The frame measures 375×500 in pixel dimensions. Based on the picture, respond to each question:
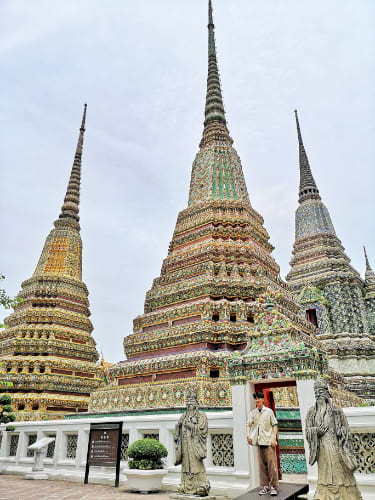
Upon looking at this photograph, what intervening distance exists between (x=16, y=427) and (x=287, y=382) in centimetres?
816

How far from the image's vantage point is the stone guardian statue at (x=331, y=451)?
500cm

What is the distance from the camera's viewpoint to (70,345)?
19.8 m

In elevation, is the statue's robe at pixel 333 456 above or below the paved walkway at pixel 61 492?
above

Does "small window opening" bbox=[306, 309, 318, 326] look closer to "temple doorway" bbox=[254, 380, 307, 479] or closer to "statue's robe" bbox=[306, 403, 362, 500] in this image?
"temple doorway" bbox=[254, 380, 307, 479]

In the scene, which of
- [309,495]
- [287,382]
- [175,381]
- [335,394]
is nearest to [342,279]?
[335,394]

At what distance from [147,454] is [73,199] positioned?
66.4 feet

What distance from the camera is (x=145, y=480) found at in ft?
24.9

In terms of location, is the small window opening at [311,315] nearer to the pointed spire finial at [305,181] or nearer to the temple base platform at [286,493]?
the pointed spire finial at [305,181]

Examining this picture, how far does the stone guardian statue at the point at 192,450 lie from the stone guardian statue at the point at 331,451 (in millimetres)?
2168

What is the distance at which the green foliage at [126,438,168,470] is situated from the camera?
304 inches

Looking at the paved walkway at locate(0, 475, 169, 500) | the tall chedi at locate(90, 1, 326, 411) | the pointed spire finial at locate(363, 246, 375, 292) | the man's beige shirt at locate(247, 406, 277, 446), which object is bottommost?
the paved walkway at locate(0, 475, 169, 500)

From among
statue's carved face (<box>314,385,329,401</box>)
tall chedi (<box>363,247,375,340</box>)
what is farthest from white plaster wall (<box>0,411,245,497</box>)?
tall chedi (<box>363,247,375,340</box>)

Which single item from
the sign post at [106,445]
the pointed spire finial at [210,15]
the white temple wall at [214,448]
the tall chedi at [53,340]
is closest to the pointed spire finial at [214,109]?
the pointed spire finial at [210,15]

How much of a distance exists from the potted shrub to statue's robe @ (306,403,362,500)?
3.50m
